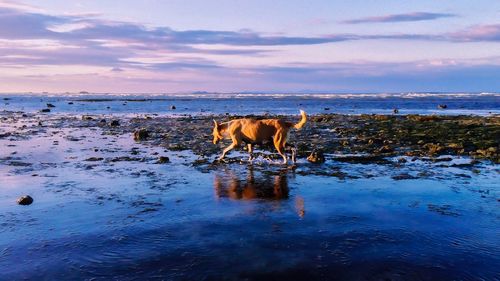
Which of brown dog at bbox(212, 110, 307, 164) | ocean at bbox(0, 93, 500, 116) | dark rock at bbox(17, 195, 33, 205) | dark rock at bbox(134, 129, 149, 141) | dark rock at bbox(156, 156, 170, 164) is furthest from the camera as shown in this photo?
ocean at bbox(0, 93, 500, 116)

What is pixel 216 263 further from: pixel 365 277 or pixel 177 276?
pixel 365 277

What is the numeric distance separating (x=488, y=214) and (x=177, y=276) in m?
7.41

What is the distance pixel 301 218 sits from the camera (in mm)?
10203

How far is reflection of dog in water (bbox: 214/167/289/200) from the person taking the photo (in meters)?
12.4

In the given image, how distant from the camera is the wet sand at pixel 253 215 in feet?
24.8

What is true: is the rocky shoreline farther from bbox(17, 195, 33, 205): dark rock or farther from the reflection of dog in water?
bbox(17, 195, 33, 205): dark rock

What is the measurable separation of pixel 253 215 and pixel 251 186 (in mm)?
3030

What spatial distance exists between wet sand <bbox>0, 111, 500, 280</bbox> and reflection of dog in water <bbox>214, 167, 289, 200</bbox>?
0.06 metres

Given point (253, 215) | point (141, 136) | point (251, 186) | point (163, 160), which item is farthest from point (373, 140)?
point (253, 215)

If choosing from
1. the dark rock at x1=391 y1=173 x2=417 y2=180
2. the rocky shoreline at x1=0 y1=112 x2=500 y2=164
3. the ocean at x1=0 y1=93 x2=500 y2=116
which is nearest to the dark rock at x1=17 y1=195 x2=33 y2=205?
the rocky shoreline at x1=0 y1=112 x2=500 y2=164

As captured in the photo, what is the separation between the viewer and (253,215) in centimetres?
1047

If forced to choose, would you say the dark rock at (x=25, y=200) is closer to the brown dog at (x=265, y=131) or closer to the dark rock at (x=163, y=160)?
the dark rock at (x=163, y=160)

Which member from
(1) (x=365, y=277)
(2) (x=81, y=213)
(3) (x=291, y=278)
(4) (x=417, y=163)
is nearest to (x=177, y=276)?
(3) (x=291, y=278)

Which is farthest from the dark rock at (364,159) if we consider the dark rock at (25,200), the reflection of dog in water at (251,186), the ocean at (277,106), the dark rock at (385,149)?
the ocean at (277,106)
